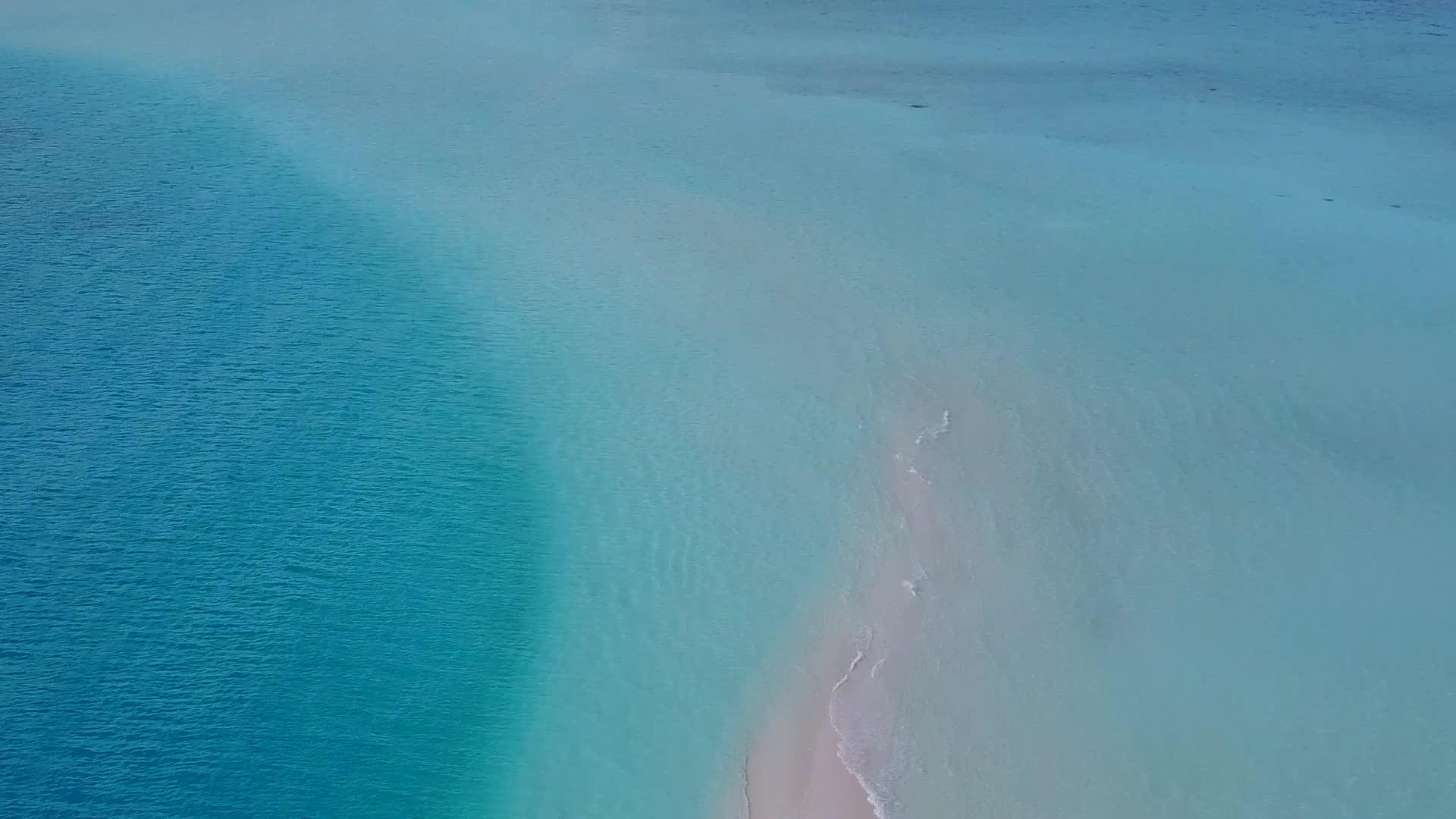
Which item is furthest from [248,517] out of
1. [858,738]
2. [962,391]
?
[962,391]

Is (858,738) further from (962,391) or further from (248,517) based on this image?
(248,517)

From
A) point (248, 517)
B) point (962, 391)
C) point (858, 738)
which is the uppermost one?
point (962, 391)

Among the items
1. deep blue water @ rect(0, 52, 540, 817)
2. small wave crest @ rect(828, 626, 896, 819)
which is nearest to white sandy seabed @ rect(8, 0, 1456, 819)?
small wave crest @ rect(828, 626, 896, 819)

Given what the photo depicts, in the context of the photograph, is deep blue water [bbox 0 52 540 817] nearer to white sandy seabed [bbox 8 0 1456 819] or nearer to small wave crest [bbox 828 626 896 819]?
white sandy seabed [bbox 8 0 1456 819]

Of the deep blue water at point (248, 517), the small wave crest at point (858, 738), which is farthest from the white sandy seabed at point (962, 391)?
the deep blue water at point (248, 517)

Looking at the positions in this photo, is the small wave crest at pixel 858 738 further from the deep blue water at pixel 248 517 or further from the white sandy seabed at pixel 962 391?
the deep blue water at pixel 248 517

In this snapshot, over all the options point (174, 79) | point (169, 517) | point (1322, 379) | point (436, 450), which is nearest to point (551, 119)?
point (174, 79)

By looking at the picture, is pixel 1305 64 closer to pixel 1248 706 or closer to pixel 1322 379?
pixel 1322 379
